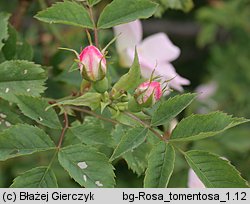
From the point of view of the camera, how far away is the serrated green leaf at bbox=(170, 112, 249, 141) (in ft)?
3.11

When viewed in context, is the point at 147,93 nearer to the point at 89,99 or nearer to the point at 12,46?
the point at 89,99

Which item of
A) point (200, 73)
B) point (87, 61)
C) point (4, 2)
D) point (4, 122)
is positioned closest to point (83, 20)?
point (87, 61)

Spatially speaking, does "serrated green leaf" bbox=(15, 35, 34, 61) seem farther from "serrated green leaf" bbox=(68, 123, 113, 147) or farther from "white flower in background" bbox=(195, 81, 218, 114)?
"white flower in background" bbox=(195, 81, 218, 114)

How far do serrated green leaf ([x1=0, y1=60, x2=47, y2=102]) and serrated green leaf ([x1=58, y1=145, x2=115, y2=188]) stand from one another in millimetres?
152

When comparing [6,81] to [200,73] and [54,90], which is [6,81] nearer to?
[54,90]

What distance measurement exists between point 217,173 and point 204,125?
7 cm

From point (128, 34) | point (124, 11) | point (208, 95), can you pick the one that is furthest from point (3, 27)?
point (208, 95)

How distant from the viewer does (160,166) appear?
0.95 metres

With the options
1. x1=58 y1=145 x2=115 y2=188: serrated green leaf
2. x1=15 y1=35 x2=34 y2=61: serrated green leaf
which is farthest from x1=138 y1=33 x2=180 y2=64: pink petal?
x1=58 y1=145 x2=115 y2=188: serrated green leaf

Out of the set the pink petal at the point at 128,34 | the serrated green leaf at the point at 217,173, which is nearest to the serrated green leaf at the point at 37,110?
the serrated green leaf at the point at 217,173

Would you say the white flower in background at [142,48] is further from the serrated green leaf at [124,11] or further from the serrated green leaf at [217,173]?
the serrated green leaf at [217,173]

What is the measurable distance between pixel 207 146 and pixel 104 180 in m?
0.92

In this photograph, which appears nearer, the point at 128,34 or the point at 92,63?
the point at 92,63

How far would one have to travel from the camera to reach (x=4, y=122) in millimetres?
1096
